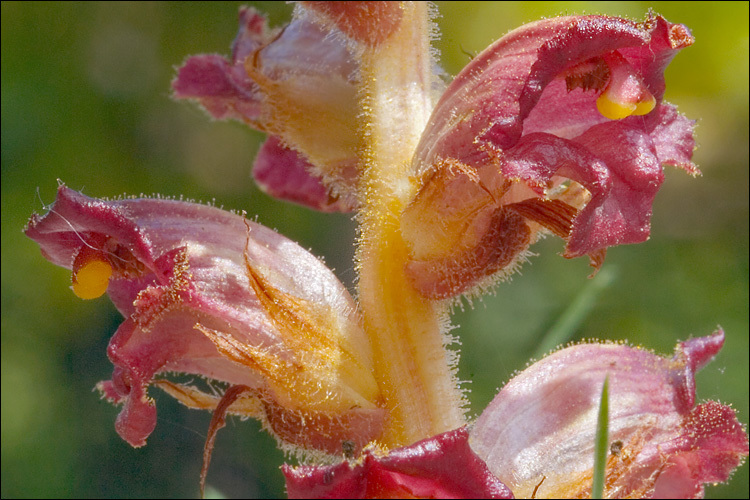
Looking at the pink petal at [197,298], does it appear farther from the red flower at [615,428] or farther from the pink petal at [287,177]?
the pink petal at [287,177]

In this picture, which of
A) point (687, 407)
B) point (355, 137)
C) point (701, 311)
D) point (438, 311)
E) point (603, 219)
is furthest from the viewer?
point (701, 311)

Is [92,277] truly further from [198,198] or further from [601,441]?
[198,198]

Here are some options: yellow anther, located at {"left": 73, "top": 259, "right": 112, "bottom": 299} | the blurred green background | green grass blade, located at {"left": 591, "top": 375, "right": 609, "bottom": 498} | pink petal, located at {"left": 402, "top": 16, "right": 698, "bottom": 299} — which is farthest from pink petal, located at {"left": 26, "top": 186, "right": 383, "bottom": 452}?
the blurred green background

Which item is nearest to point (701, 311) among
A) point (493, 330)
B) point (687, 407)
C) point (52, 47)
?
point (493, 330)

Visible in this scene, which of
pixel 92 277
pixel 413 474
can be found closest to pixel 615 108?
pixel 413 474

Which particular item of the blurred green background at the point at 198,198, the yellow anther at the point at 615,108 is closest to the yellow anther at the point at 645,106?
the yellow anther at the point at 615,108

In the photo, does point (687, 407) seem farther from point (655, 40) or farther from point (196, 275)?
point (196, 275)
